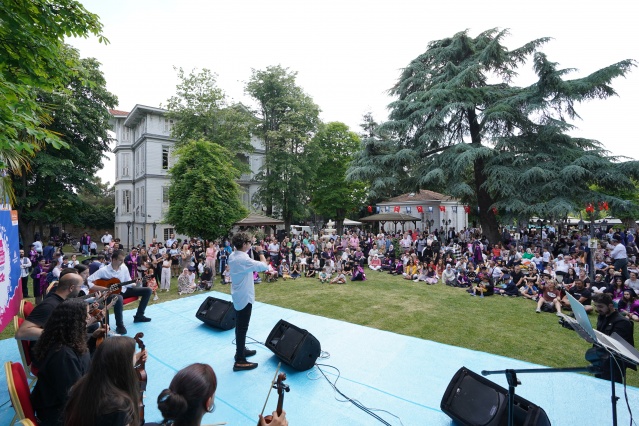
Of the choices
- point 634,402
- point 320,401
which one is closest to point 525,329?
point 634,402

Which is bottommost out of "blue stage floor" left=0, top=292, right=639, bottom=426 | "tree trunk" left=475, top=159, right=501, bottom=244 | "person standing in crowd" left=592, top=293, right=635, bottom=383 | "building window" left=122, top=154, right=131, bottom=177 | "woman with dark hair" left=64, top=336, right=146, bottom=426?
"blue stage floor" left=0, top=292, right=639, bottom=426

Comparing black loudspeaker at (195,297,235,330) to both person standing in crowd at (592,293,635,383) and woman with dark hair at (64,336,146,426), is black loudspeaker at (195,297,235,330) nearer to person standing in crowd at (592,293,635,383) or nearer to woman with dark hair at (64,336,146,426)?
woman with dark hair at (64,336,146,426)

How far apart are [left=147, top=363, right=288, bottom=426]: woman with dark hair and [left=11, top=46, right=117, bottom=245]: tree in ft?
73.0

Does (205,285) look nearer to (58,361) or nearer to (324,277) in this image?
(324,277)

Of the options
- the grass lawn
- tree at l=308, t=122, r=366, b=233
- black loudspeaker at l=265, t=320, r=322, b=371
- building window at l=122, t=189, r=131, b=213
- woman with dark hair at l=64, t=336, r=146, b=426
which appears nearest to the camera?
woman with dark hair at l=64, t=336, r=146, b=426

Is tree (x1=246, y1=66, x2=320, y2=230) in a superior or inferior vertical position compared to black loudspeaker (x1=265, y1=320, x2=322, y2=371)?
superior

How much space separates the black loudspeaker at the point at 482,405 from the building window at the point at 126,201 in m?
33.9

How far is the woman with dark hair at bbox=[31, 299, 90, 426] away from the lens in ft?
8.95

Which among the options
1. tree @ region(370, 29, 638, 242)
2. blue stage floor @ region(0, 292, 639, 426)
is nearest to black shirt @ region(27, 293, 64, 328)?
blue stage floor @ region(0, 292, 639, 426)

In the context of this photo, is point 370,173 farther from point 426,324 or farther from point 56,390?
point 56,390

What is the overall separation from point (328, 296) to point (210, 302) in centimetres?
407

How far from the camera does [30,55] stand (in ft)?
13.4

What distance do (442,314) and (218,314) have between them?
5.39m

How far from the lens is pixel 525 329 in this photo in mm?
7195
